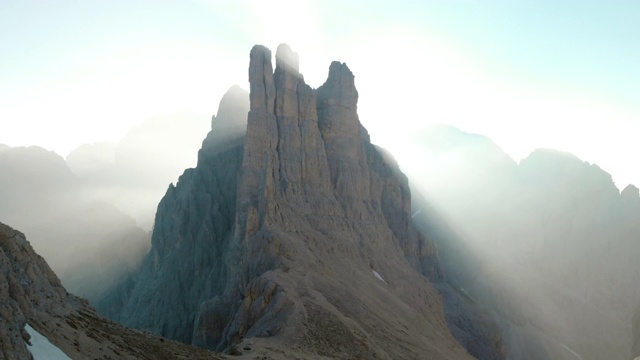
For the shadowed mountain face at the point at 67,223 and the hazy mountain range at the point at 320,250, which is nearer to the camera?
the hazy mountain range at the point at 320,250

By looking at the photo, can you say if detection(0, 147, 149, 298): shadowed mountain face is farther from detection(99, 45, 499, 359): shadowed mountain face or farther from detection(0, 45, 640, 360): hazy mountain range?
detection(99, 45, 499, 359): shadowed mountain face

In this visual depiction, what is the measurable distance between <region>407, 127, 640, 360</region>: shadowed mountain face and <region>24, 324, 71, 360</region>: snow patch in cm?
12432

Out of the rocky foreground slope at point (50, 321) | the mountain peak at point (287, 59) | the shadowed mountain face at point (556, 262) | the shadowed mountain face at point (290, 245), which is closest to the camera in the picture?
the rocky foreground slope at point (50, 321)

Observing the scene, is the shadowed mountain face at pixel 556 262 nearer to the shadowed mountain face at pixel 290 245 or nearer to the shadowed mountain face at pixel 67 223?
the shadowed mountain face at pixel 290 245

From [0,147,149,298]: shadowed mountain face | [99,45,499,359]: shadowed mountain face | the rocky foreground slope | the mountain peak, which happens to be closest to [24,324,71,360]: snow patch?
the rocky foreground slope

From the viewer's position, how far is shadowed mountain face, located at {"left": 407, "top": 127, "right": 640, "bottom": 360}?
153375 mm

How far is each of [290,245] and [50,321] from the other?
5059 centimetres

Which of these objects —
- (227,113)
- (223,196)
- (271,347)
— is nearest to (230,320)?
(271,347)

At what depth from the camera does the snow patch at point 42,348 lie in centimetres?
3108

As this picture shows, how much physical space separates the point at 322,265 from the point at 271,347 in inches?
1185

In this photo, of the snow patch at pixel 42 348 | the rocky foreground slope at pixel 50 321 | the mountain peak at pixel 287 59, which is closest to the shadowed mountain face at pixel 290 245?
the mountain peak at pixel 287 59

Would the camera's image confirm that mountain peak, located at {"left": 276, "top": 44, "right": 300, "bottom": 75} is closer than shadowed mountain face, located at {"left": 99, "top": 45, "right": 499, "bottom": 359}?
No

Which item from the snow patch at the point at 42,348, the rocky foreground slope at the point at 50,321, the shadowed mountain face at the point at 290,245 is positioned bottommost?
the snow patch at the point at 42,348

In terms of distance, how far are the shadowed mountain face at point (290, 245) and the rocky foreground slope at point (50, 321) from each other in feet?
55.6
